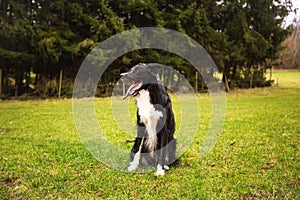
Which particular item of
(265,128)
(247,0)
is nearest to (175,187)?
(265,128)

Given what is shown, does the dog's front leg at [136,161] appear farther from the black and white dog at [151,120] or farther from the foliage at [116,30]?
the foliage at [116,30]

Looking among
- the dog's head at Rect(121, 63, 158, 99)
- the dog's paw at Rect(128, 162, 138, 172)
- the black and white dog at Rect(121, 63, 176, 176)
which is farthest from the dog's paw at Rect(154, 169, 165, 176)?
the dog's head at Rect(121, 63, 158, 99)

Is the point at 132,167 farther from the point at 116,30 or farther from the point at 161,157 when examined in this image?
the point at 116,30

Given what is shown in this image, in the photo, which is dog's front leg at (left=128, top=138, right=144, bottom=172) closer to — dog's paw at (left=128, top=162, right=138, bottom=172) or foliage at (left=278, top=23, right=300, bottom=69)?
dog's paw at (left=128, top=162, right=138, bottom=172)

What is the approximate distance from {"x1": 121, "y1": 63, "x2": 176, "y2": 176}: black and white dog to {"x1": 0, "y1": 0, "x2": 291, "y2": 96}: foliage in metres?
12.9

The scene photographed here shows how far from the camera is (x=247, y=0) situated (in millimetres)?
22297

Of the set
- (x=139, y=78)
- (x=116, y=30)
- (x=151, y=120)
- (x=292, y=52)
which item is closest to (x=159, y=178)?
(x=151, y=120)

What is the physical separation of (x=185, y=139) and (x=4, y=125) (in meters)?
5.46

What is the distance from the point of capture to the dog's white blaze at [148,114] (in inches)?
165

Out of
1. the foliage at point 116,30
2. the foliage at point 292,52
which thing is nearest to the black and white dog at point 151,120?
the foliage at point 116,30

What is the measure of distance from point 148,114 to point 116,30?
13.6 meters

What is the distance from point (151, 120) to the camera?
4320 millimetres

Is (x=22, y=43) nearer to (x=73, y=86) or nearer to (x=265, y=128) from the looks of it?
(x=73, y=86)

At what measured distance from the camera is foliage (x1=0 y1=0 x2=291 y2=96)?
16.0 meters
